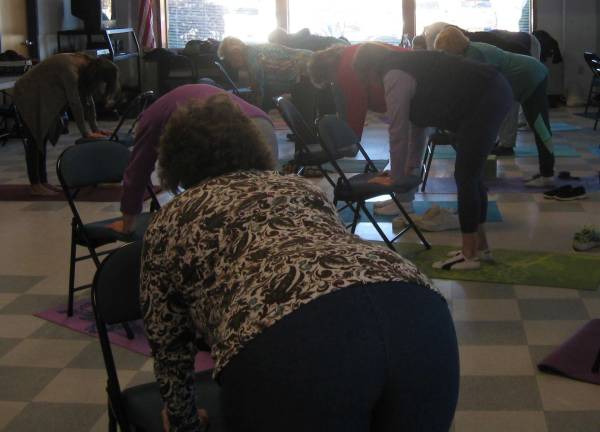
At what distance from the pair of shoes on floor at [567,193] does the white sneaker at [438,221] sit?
1.10m

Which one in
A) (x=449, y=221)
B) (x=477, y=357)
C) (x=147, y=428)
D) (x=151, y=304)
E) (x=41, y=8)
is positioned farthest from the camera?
A: (x=41, y=8)

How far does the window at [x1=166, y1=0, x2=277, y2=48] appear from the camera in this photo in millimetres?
12945

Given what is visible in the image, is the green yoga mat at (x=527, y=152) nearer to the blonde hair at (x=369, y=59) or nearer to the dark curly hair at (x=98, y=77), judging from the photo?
the dark curly hair at (x=98, y=77)

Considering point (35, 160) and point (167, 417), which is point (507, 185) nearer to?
point (35, 160)

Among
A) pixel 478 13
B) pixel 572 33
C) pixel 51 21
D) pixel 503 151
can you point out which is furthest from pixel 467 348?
pixel 478 13

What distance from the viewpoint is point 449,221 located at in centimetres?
535

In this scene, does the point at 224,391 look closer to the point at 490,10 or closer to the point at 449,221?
the point at 449,221

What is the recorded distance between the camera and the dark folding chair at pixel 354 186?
463cm

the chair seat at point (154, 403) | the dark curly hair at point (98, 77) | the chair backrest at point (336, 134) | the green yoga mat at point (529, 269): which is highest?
the dark curly hair at point (98, 77)

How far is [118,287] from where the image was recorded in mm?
2145

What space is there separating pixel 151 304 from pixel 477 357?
194 cm

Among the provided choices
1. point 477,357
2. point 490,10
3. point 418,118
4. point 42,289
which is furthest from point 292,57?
point 490,10

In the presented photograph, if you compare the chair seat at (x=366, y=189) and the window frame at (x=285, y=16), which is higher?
the window frame at (x=285, y=16)

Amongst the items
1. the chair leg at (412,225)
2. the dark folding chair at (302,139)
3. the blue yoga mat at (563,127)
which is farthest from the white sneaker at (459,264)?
the blue yoga mat at (563,127)
